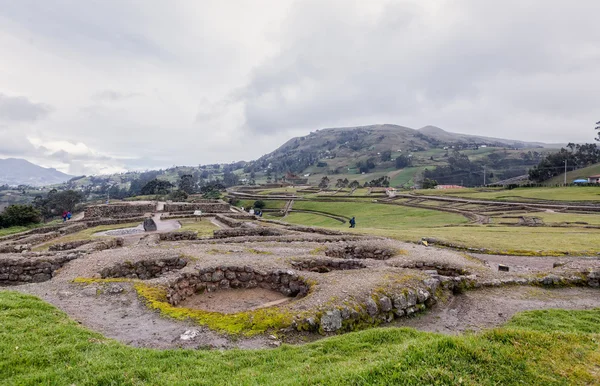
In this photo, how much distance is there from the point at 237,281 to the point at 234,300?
1249mm

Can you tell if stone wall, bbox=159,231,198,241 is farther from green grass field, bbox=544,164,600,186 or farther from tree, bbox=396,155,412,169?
tree, bbox=396,155,412,169

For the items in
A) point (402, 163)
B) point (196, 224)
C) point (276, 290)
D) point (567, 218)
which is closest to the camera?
point (276, 290)

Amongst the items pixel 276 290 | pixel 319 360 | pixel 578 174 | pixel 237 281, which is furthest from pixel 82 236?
pixel 578 174

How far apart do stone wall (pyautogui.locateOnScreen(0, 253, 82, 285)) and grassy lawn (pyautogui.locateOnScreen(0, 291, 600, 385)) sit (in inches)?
355

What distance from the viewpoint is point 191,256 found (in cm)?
1440

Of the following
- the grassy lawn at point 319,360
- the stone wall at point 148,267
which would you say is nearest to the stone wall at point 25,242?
the stone wall at point 148,267

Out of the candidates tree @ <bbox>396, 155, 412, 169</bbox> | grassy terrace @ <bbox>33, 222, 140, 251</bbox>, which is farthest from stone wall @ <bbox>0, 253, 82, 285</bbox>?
tree @ <bbox>396, 155, 412, 169</bbox>

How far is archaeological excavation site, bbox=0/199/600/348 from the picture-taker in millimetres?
8023

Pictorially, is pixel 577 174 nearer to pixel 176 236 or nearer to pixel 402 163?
pixel 402 163

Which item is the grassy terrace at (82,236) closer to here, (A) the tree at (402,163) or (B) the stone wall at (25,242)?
(B) the stone wall at (25,242)

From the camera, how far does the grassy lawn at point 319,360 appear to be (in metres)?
4.55

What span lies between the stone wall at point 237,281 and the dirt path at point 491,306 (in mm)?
4216

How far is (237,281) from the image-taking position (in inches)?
492

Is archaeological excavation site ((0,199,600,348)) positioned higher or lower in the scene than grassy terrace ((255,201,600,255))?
higher
